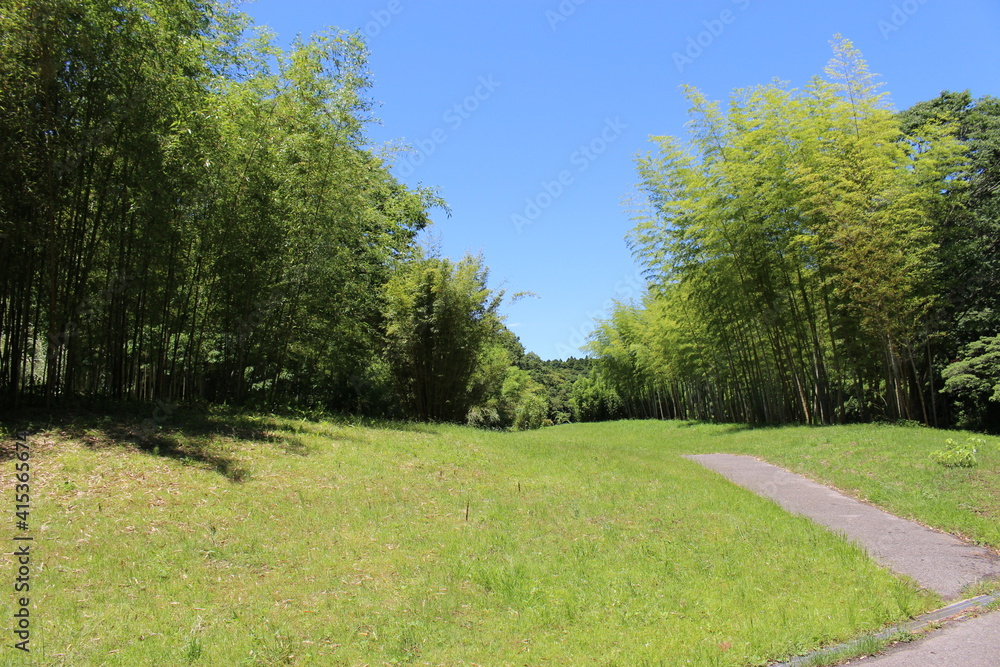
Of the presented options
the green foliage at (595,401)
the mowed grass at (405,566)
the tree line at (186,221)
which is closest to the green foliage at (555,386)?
the green foliage at (595,401)

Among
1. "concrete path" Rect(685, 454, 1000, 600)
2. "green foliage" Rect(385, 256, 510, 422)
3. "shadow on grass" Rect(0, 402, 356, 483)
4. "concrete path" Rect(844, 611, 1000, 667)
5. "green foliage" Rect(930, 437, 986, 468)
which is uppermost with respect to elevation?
"green foliage" Rect(385, 256, 510, 422)

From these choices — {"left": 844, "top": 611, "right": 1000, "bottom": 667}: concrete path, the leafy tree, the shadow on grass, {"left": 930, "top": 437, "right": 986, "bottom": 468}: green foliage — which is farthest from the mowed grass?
the leafy tree

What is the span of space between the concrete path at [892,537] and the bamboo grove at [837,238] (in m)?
5.37

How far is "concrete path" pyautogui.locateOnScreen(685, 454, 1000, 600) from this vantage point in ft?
14.8

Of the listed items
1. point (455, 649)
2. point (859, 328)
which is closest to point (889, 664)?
point (455, 649)

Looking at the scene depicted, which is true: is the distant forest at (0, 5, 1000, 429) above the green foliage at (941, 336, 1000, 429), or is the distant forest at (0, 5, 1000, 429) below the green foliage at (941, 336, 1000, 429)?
above

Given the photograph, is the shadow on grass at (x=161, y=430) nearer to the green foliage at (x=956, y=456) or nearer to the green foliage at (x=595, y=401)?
the green foliage at (x=956, y=456)

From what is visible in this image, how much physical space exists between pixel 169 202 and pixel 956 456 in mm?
10687

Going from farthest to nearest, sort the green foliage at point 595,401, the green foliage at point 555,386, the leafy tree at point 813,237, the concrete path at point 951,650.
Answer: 1. the green foliage at point 555,386
2. the green foliage at point 595,401
3. the leafy tree at point 813,237
4. the concrete path at point 951,650

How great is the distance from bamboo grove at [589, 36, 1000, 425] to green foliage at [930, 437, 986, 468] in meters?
3.66

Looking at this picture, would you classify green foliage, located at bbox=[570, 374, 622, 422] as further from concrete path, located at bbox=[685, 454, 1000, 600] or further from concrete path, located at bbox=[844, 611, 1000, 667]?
concrete path, located at bbox=[844, 611, 1000, 667]

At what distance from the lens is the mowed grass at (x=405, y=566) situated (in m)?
3.29

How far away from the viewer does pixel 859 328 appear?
39.4 ft

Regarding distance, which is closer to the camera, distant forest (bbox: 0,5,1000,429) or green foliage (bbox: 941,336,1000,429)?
distant forest (bbox: 0,5,1000,429)
